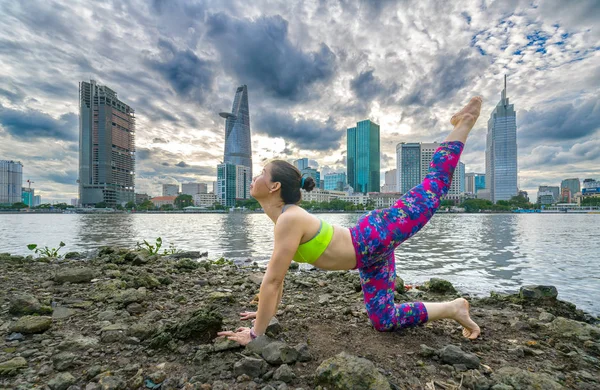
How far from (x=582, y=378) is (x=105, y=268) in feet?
23.3

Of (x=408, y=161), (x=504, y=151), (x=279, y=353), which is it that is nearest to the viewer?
(x=279, y=353)

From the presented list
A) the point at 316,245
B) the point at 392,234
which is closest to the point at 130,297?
the point at 316,245

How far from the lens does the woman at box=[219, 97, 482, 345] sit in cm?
243

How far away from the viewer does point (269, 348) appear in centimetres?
239

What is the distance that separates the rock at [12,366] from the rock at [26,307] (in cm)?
132

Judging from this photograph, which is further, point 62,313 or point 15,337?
point 62,313

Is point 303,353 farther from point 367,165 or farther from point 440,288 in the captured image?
point 367,165

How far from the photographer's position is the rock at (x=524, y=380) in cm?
197

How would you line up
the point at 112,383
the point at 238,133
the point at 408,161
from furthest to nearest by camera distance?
the point at 238,133
the point at 408,161
the point at 112,383

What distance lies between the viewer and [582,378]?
2.26 metres

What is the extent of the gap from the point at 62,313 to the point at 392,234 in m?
3.66

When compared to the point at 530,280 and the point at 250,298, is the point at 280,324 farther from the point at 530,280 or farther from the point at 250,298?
the point at 530,280

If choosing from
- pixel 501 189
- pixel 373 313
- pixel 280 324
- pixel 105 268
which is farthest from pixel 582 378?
pixel 501 189

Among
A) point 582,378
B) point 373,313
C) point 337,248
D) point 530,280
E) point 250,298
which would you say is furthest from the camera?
point 530,280
